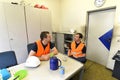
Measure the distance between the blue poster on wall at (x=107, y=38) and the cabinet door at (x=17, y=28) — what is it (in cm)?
247

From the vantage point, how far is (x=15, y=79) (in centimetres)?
94

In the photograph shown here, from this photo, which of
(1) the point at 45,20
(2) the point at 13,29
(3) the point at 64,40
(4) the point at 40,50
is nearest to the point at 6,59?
(4) the point at 40,50

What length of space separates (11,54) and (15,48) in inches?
46.3

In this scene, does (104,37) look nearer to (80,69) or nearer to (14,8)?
(80,69)

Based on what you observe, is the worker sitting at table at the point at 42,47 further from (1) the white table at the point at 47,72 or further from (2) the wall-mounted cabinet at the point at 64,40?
(2) the wall-mounted cabinet at the point at 64,40

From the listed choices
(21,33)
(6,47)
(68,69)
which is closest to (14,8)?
(21,33)

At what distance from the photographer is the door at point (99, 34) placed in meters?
2.56

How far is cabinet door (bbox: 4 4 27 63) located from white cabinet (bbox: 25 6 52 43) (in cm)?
16

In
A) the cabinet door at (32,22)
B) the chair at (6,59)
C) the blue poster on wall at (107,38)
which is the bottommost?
the chair at (6,59)

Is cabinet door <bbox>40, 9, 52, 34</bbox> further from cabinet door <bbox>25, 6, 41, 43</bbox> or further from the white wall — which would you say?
the white wall

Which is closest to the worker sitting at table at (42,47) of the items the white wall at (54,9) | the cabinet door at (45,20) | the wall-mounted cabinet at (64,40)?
the cabinet door at (45,20)

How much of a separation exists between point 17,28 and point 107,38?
2.72 m

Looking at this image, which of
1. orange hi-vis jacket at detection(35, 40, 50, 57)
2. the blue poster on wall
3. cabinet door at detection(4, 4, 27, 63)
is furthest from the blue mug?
the blue poster on wall

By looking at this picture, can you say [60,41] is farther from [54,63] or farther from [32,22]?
[54,63]
